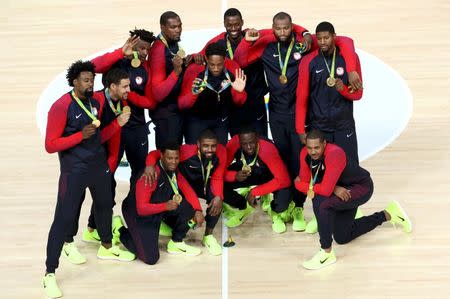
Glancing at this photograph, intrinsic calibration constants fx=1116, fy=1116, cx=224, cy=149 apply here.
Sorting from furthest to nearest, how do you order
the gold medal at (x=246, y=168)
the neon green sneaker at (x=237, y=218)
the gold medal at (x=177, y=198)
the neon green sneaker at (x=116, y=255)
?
the neon green sneaker at (x=237, y=218) < the gold medal at (x=246, y=168) < the neon green sneaker at (x=116, y=255) < the gold medal at (x=177, y=198)

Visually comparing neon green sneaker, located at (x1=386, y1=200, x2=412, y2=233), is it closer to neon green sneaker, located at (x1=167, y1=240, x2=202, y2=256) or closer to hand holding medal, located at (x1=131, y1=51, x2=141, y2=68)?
neon green sneaker, located at (x1=167, y1=240, x2=202, y2=256)

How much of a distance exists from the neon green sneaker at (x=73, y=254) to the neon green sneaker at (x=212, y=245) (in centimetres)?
98

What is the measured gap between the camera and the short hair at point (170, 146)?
846 centimetres

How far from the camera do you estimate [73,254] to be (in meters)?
8.76

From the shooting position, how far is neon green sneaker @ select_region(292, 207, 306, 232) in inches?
360

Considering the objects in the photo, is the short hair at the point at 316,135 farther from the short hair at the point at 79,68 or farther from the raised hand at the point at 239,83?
the short hair at the point at 79,68

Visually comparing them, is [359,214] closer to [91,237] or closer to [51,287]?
[91,237]

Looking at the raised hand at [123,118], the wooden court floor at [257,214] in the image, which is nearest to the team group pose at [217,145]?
the raised hand at [123,118]

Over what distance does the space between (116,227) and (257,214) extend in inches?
48.4

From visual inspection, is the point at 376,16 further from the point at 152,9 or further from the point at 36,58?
the point at 36,58

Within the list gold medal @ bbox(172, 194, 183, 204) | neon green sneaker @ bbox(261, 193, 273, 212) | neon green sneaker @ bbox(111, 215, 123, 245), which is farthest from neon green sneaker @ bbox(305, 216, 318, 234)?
neon green sneaker @ bbox(111, 215, 123, 245)

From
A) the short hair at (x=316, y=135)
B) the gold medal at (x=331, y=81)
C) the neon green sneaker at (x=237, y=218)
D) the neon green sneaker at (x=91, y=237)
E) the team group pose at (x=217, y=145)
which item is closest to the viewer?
the short hair at (x=316, y=135)

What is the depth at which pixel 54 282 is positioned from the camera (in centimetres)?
836

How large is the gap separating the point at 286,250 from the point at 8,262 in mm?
2197
